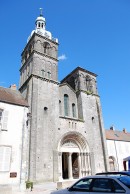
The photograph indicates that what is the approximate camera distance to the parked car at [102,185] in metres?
4.94

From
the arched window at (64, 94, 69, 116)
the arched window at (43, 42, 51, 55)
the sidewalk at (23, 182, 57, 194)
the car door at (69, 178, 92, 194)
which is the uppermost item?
the arched window at (43, 42, 51, 55)

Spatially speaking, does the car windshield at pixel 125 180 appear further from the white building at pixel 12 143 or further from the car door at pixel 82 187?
the white building at pixel 12 143

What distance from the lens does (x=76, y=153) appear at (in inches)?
864

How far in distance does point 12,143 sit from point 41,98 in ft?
23.6

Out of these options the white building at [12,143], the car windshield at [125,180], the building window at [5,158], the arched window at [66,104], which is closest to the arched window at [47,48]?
the arched window at [66,104]

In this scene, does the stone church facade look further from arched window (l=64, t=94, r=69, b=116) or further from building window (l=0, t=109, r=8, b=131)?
building window (l=0, t=109, r=8, b=131)

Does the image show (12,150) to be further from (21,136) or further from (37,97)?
(37,97)

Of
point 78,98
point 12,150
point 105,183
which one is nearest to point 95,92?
point 78,98

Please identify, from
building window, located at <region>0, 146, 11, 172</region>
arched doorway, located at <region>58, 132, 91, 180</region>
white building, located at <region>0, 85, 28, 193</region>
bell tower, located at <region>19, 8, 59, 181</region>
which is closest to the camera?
building window, located at <region>0, 146, 11, 172</region>

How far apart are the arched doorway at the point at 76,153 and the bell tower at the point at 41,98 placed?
2589 millimetres

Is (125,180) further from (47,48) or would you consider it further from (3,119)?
(47,48)

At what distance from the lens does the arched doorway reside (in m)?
20.3

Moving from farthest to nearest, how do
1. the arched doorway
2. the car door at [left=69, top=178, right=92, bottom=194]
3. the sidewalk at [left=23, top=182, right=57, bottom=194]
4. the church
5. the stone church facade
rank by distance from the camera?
the arched doorway → the stone church facade → the church → the sidewalk at [left=23, top=182, right=57, bottom=194] → the car door at [left=69, top=178, right=92, bottom=194]

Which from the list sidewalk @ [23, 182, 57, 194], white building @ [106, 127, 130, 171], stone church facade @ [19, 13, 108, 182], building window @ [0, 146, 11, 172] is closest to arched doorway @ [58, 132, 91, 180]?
stone church facade @ [19, 13, 108, 182]
